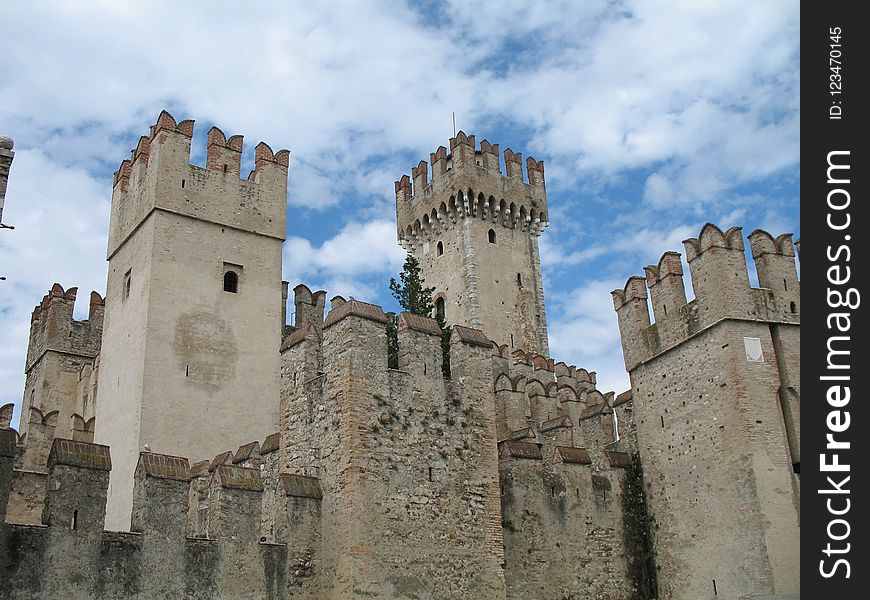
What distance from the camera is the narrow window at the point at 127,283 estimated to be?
23587mm

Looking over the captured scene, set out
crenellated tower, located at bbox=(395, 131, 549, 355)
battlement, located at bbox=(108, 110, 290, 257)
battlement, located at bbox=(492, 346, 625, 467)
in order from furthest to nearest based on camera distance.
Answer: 1. crenellated tower, located at bbox=(395, 131, 549, 355)
2. battlement, located at bbox=(108, 110, 290, 257)
3. battlement, located at bbox=(492, 346, 625, 467)

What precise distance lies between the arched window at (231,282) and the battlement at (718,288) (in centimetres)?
1074

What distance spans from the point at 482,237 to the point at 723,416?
2818cm

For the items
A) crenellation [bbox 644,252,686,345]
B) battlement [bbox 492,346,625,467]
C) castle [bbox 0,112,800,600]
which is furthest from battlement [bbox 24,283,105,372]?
crenellation [bbox 644,252,686,345]

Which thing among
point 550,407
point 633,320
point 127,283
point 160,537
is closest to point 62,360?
point 127,283

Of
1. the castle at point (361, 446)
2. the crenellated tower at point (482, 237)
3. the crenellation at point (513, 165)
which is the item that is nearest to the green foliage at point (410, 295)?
the castle at point (361, 446)

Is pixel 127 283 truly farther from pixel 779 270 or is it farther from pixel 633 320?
pixel 779 270

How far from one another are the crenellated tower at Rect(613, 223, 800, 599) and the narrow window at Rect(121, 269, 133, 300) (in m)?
13.1

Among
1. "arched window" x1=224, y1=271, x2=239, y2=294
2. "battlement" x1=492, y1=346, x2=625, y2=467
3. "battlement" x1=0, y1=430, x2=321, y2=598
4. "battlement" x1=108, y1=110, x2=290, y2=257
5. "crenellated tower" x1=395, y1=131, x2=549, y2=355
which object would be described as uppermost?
"crenellated tower" x1=395, y1=131, x2=549, y2=355

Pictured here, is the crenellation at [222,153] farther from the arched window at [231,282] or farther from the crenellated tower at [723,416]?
the crenellated tower at [723,416]

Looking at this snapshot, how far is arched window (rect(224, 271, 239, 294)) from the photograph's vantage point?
23.6 meters

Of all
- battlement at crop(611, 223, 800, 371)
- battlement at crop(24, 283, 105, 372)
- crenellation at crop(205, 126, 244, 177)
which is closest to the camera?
battlement at crop(611, 223, 800, 371)

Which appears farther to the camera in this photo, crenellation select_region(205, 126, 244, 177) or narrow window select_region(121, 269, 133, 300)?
crenellation select_region(205, 126, 244, 177)

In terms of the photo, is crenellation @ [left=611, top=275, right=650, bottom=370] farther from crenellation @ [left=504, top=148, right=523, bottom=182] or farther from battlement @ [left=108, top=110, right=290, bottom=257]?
crenellation @ [left=504, top=148, right=523, bottom=182]
